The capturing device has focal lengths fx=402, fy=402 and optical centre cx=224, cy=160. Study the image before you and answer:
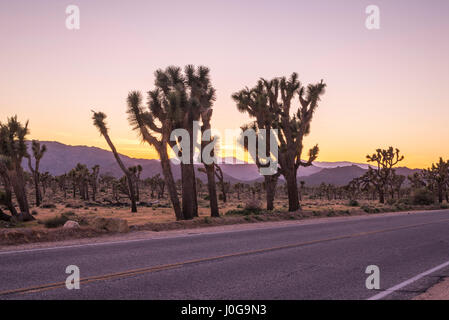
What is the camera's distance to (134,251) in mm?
9805

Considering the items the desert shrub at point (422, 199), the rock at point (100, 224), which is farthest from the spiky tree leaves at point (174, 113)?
the desert shrub at point (422, 199)

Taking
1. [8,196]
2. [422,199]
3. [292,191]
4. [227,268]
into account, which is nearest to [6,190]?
[8,196]

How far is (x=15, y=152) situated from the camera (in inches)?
1007

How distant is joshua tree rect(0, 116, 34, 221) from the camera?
81.9 feet

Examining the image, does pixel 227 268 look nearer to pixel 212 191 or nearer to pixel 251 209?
pixel 212 191

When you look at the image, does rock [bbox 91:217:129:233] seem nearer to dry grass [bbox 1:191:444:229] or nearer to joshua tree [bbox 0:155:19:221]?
dry grass [bbox 1:191:444:229]

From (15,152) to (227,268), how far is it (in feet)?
73.3

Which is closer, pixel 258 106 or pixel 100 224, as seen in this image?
pixel 100 224

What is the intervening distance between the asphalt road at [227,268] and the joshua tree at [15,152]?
16723 mm

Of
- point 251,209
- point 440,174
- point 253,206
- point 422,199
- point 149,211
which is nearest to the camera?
point 251,209

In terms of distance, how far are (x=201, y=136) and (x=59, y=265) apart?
16231 mm

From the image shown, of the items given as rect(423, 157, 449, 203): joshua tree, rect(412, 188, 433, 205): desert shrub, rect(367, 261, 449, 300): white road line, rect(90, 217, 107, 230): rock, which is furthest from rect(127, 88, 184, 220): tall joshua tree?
rect(423, 157, 449, 203): joshua tree
